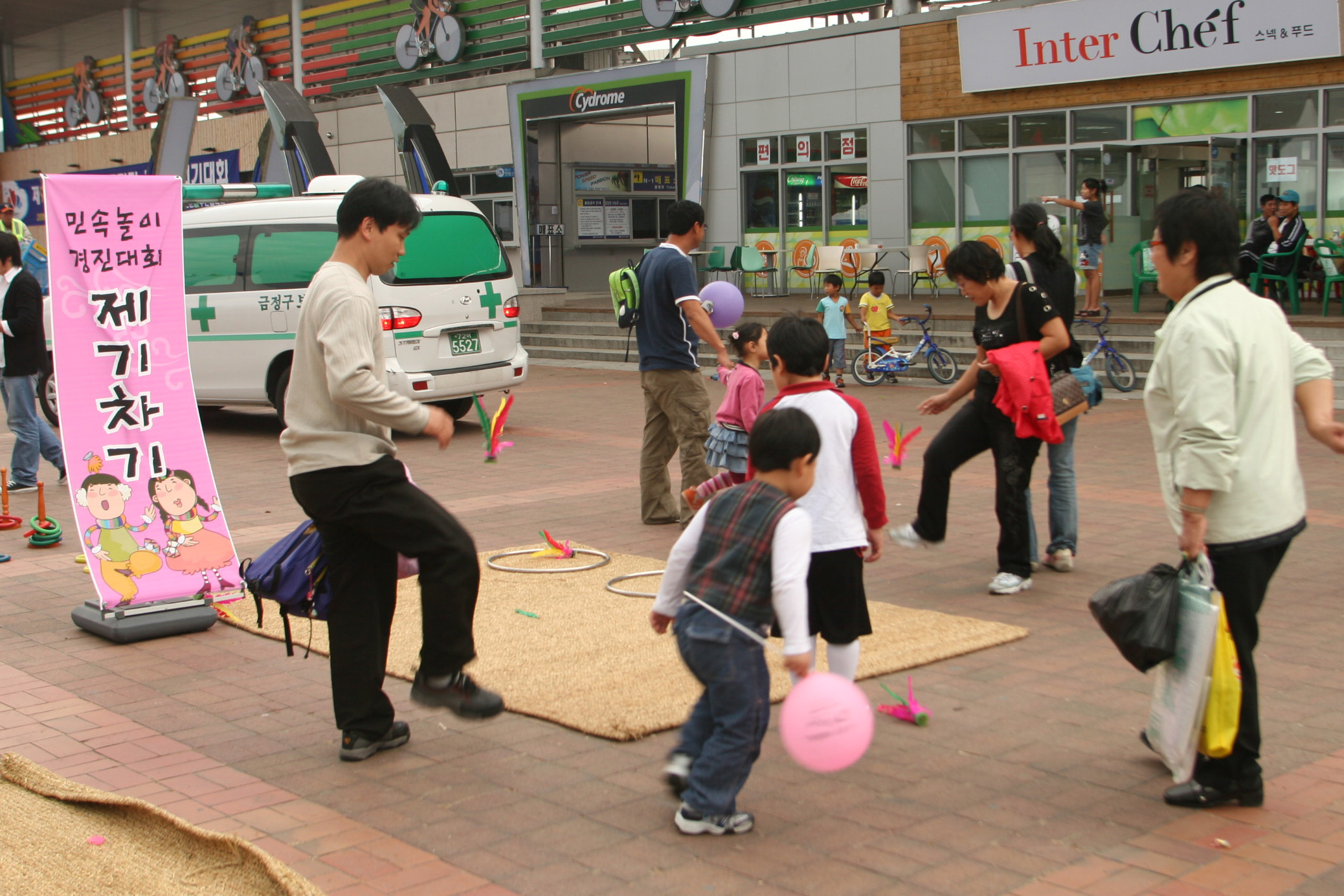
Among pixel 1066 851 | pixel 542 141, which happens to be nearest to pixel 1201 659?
pixel 1066 851

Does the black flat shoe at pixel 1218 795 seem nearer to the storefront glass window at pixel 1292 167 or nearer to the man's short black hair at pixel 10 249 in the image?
the man's short black hair at pixel 10 249

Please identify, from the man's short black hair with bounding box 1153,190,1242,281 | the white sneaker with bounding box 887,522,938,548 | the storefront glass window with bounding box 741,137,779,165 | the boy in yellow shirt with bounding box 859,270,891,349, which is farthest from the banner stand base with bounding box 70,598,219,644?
the storefront glass window with bounding box 741,137,779,165

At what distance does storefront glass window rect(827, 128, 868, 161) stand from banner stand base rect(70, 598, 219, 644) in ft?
59.6

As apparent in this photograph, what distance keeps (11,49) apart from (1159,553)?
166ft

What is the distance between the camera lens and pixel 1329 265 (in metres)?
16.9

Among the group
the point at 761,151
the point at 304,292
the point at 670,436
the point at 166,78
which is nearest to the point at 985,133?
the point at 761,151

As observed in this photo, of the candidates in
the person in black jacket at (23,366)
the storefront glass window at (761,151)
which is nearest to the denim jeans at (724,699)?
the person in black jacket at (23,366)

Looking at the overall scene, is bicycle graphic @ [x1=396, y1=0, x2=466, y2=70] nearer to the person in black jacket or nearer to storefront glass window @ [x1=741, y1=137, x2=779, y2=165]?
storefront glass window @ [x1=741, y1=137, x2=779, y2=165]

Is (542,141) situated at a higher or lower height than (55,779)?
higher

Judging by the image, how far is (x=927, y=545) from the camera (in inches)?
251

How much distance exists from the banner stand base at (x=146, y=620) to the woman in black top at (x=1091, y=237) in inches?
500

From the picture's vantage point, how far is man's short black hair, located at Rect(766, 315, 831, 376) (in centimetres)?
422

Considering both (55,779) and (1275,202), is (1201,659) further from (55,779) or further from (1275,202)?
(1275,202)

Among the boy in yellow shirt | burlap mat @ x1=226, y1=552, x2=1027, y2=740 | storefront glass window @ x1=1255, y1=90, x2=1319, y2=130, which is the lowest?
burlap mat @ x1=226, y1=552, x2=1027, y2=740
